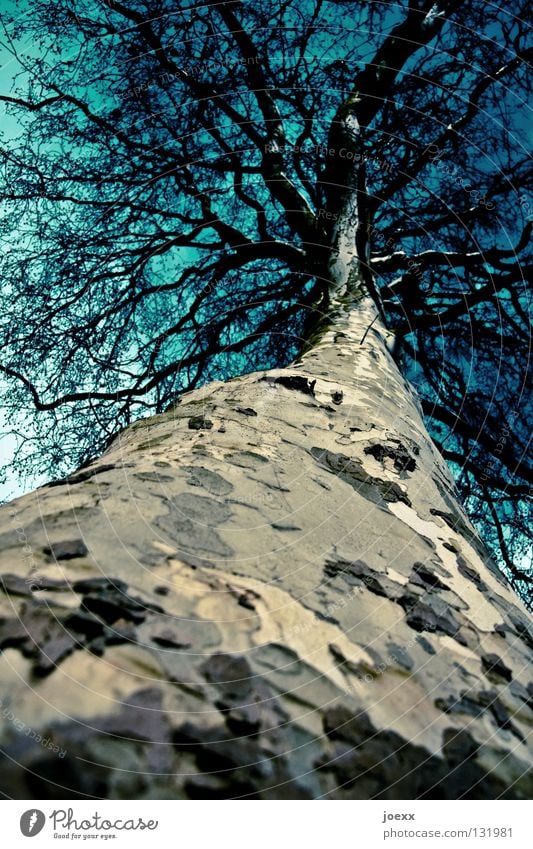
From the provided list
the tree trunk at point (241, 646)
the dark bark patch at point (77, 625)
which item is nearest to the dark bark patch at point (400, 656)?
the tree trunk at point (241, 646)

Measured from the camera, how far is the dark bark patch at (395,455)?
106 cm

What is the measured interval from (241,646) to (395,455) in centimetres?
71

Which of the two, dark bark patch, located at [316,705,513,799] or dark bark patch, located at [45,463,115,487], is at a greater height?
dark bark patch, located at [45,463,115,487]

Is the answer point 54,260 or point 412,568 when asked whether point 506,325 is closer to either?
point 54,260

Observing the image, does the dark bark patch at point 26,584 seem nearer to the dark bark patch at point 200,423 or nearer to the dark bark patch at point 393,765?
the dark bark patch at point 393,765

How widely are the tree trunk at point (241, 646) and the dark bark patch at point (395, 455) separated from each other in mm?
239

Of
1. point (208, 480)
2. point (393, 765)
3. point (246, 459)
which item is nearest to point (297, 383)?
point (246, 459)

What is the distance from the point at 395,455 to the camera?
1.09 m

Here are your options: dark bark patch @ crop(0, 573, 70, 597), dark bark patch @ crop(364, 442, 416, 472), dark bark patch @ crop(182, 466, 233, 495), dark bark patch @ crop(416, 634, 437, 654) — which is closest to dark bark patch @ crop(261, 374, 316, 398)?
dark bark patch @ crop(364, 442, 416, 472)

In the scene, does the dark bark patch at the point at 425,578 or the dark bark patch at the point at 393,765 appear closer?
the dark bark patch at the point at 393,765

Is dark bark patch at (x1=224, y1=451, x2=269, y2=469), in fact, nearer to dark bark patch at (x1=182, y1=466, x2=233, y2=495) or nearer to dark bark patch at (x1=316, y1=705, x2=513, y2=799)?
dark bark patch at (x1=182, y1=466, x2=233, y2=495)

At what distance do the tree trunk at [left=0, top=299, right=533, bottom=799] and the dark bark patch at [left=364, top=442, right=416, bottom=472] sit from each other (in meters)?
0.24

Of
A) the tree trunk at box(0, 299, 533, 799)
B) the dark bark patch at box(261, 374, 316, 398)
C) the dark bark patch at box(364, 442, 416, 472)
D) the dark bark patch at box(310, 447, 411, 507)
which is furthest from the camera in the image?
the dark bark patch at box(261, 374, 316, 398)

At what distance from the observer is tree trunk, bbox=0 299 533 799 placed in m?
0.39
